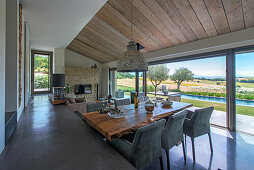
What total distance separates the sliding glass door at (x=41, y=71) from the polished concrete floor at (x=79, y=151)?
5.29 m

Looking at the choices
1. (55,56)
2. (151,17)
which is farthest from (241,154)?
(55,56)

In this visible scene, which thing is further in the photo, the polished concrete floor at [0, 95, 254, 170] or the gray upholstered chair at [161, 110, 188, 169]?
the gray upholstered chair at [161, 110, 188, 169]

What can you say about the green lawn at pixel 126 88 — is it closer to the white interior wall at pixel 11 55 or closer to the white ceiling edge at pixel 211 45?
the white ceiling edge at pixel 211 45

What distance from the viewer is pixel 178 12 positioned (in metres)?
2.88

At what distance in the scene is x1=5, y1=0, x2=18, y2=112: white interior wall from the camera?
6.22 feet

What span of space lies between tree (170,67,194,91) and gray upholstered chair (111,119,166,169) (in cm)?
331

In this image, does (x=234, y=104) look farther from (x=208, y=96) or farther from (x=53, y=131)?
(x=53, y=131)

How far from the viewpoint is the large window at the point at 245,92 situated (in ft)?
9.71

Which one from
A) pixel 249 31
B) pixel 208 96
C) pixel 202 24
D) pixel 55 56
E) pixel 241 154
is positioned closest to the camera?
pixel 241 154

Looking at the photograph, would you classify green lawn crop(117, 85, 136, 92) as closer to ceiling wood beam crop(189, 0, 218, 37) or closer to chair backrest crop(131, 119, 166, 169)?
ceiling wood beam crop(189, 0, 218, 37)

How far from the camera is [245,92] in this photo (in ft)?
9.97

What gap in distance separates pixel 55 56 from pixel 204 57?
710 cm

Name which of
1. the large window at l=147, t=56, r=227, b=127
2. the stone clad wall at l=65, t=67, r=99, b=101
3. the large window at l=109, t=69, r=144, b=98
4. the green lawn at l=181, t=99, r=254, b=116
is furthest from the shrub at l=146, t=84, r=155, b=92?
the stone clad wall at l=65, t=67, r=99, b=101

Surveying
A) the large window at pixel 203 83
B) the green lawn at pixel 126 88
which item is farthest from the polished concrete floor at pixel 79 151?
the green lawn at pixel 126 88
